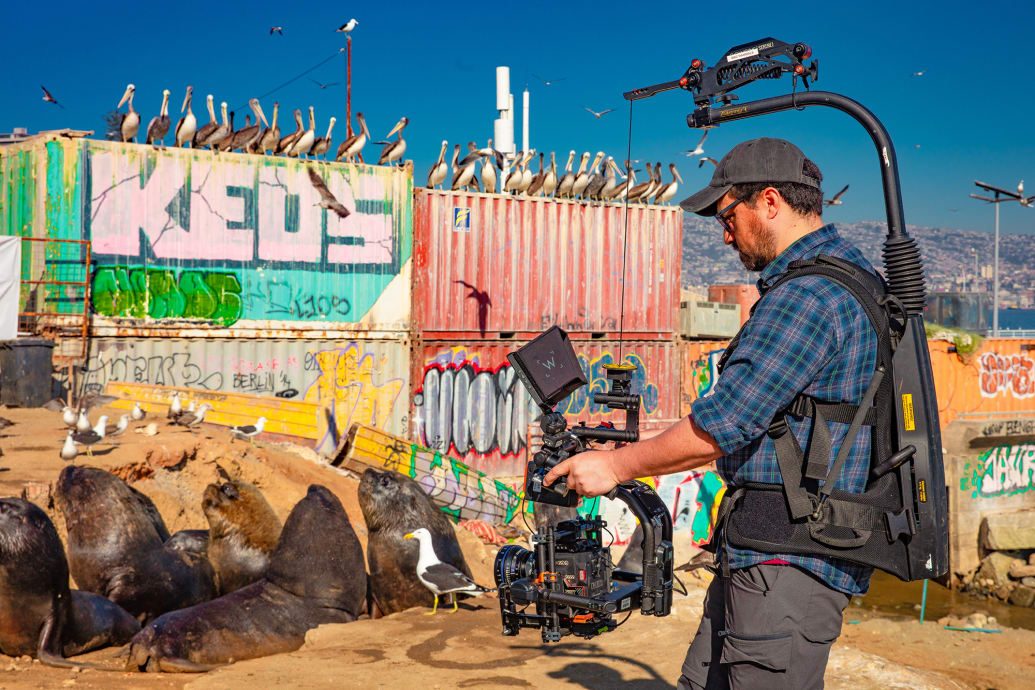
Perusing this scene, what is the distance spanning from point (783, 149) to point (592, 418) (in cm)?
1597

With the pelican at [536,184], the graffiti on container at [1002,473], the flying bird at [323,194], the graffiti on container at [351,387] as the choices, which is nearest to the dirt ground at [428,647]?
the graffiti on container at [351,387]

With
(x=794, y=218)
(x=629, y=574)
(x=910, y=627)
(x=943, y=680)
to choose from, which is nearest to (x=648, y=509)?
(x=629, y=574)

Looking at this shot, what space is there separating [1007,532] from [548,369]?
614 inches

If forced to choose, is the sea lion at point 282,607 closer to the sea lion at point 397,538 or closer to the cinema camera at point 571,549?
the sea lion at point 397,538

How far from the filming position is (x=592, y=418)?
18.5 meters

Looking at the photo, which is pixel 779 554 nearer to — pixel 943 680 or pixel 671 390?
pixel 943 680

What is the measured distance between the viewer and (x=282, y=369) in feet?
52.4

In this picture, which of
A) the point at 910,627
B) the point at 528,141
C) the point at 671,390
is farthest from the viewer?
the point at 528,141

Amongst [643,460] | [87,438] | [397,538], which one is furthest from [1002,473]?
[643,460]

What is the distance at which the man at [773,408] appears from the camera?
8.10ft

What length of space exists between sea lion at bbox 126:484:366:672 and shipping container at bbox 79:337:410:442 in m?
7.33

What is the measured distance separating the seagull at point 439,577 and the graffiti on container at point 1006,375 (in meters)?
16.3

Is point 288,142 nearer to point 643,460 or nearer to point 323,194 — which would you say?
point 323,194

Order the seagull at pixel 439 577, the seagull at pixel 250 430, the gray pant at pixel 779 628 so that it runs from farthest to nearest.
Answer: the seagull at pixel 250 430
the seagull at pixel 439 577
the gray pant at pixel 779 628
